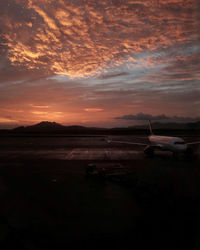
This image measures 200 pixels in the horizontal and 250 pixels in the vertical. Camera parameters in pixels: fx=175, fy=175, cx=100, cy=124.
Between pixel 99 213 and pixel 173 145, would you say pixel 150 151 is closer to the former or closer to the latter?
pixel 173 145

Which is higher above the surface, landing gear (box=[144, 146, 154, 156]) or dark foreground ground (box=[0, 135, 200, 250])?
landing gear (box=[144, 146, 154, 156])

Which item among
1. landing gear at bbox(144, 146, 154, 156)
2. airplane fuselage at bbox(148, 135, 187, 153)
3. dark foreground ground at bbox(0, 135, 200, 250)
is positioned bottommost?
dark foreground ground at bbox(0, 135, 200, 250)

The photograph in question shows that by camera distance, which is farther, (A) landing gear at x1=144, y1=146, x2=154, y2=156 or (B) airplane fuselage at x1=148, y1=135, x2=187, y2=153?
(A) landing gear at x1=144, y1=146, x2=154, y2=156

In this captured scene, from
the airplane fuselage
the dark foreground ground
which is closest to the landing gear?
the airplane fuselage

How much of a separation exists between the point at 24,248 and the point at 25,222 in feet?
6.93

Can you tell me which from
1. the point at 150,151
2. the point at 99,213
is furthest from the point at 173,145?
the point at 99,213

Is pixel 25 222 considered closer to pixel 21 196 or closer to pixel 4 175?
pixel 21 196

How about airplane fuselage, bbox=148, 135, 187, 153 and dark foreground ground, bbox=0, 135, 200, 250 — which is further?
airplane fuselage, bbox=148, 135, 187, 153

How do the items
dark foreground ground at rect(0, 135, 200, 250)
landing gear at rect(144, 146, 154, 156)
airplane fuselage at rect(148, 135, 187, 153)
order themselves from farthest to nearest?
landing gear at rect(144, 146, 154, 156) < airplane fuselage at rect(148, 135, 187, 153) < dark foreground ground at rect(0, 135, 200, 250)

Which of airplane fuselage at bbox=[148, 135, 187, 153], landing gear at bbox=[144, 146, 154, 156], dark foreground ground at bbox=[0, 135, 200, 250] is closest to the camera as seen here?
dark foreground ground at bbox=[0, 135, 200, 250]

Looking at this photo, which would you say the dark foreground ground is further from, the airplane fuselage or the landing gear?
the landing gear

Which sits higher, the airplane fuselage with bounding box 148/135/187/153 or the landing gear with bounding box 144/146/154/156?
the airplane fuselage with bounding box 148/135/187/153

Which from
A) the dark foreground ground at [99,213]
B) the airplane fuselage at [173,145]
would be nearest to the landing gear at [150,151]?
the airplane fuselage at [173,145]

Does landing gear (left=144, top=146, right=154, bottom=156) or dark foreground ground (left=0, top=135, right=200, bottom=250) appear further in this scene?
landing gear (left=144, top=146, right=154, bottom=156)
